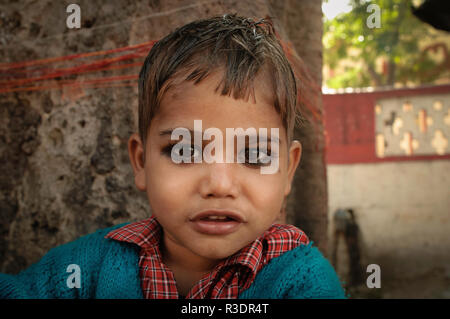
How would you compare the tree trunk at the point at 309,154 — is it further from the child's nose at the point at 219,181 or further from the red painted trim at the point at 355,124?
the red painted trim at the point at 355,124

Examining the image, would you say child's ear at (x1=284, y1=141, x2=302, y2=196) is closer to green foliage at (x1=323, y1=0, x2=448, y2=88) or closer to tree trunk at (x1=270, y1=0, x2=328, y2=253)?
tree trunk at (x1=270, y1=0, x2=328, y2=253)

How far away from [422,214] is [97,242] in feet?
17.8

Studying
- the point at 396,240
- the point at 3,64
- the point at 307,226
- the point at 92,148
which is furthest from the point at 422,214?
the point at 3,64

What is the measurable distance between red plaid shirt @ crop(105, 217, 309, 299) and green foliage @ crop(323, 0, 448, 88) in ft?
22.1

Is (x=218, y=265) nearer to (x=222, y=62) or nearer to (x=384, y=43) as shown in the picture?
(x=222, y=62)

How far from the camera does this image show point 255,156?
1.14 metres

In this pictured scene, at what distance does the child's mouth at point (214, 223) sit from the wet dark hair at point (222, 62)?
332 mm

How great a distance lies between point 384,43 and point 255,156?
28.9 feet

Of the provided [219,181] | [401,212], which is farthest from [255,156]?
[401,212]

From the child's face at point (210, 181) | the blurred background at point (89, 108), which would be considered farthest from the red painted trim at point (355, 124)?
the child's face at point (210, 181)

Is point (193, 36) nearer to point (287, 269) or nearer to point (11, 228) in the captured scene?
point (287, 269)

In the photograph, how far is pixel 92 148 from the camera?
1.82m

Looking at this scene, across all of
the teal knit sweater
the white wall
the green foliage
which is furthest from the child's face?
the green foliage
